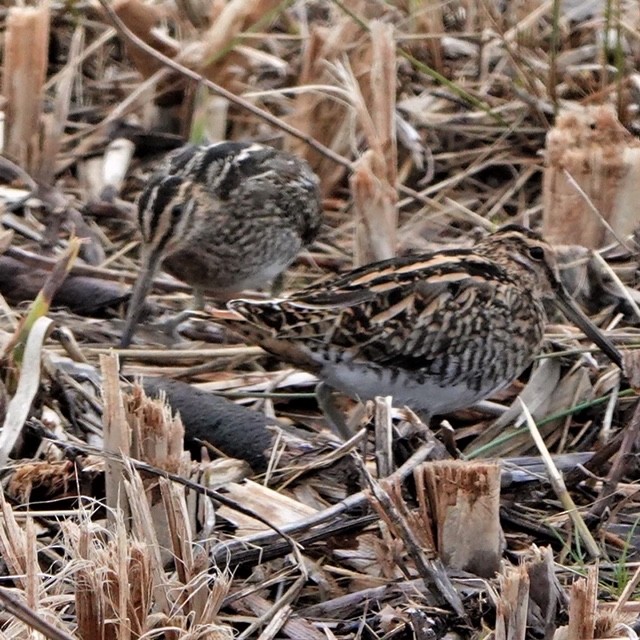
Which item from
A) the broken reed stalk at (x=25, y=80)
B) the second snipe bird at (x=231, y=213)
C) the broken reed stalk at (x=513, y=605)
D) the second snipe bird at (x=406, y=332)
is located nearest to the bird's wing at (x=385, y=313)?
the second snipe bird at (x=406, y=332)

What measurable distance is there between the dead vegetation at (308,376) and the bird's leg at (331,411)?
5 centimetres

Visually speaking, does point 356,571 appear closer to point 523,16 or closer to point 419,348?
point 419,348

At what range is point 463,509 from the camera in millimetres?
2736

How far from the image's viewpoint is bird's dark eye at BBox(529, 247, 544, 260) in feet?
13.2

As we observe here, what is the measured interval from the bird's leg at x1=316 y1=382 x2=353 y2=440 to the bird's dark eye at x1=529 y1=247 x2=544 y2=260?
737 mm

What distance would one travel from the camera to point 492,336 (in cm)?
376

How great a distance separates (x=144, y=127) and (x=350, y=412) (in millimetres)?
2103

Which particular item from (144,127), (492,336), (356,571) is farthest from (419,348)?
(144,127)

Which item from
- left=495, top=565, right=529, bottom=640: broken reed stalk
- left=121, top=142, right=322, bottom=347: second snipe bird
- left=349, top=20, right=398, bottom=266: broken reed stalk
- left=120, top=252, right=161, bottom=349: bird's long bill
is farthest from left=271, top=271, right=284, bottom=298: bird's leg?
left=495, top=565, right=529, bottom=640: broken reed stalk

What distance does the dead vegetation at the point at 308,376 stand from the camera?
2.61 m

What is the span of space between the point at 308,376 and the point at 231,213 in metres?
0.88

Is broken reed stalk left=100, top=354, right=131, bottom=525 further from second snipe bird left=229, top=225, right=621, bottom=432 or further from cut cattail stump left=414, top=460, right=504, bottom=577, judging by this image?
second snipe bird left=229, top=225, right=621, bottom=432

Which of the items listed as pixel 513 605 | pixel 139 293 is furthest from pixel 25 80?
pixel 513 605

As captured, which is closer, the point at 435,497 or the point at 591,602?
the point at 591,602
